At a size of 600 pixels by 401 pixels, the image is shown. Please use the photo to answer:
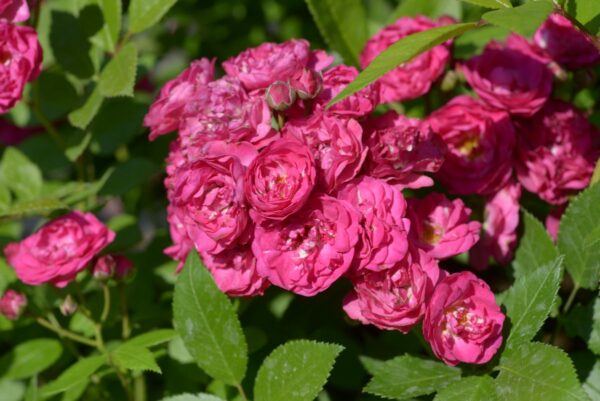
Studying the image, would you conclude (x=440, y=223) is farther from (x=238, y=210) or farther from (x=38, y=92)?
(x=38, y=92)

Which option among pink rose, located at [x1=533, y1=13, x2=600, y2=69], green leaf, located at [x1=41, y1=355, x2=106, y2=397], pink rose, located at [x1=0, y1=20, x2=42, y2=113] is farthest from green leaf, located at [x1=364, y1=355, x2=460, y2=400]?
pink rose, located at [x1=0, y1=20, x2=42, y2=113]

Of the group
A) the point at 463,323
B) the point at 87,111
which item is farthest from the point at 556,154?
the point at 87,111

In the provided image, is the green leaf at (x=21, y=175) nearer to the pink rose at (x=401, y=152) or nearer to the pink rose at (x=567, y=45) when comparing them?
the pink rose at (x=401, y=152)

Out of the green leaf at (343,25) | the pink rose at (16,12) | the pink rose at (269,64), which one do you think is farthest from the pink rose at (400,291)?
the pink rose at (16,12)

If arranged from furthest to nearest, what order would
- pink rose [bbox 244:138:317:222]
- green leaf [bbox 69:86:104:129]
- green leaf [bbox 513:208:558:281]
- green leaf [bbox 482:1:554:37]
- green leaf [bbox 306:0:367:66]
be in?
green leaf [bbox 306:0:367:66]
green leaf [bbox 69:86:104:129]
green leaf [bbox 513:208:558:281]
pink rose [bbox 244:138:317:222]
green leaf [bbox 482:1:554:37]

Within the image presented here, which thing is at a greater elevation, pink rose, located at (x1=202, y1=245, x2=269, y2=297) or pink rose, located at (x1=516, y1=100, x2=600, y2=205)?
pink rose, located at (x1=202, y1=245, x2=269, y2=297)

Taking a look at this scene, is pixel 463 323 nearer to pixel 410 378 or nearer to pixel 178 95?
pixel 410 378

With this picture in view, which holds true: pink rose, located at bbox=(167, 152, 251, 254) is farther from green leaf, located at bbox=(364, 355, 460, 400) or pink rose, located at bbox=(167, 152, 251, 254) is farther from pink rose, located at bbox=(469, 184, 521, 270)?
pink rose, located at bbox=(469, 184, 521, 270)
